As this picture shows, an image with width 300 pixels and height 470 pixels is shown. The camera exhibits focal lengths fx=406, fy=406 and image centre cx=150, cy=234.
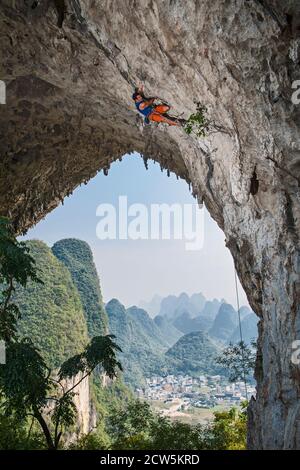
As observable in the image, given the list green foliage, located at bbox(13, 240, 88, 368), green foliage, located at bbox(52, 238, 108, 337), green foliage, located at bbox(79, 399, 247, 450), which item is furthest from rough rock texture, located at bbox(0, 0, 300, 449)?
green foliage, located at bbox(52, 238, 108, 337)

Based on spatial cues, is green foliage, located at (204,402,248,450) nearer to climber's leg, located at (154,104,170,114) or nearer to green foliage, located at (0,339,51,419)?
green foliage, located at (0,339,51,419)

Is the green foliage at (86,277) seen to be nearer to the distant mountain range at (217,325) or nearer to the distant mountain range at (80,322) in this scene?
the distant mountain range at (80,322)

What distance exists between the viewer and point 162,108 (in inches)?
269

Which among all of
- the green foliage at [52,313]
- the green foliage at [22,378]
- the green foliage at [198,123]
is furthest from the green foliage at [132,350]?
the green foliage at [198,123]

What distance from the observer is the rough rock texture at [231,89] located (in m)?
4.98

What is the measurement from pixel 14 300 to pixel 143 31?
26136 mm

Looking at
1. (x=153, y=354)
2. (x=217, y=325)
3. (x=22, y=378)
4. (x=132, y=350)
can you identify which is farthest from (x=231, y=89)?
(x=217, y=325)

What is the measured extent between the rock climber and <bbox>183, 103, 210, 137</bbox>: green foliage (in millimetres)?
354

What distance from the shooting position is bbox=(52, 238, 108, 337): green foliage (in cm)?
3762

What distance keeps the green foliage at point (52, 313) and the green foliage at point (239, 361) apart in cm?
1647

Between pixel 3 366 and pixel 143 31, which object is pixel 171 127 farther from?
pixel 3 366

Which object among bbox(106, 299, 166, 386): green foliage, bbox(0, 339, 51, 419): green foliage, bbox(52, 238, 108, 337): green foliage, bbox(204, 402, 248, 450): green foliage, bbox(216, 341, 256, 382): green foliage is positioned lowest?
bbox(106, 299, 166, 386): green foliage

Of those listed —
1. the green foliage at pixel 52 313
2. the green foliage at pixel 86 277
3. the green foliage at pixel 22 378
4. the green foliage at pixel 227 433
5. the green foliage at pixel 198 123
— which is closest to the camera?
the green foliage at pixel 22 378
